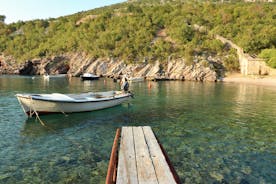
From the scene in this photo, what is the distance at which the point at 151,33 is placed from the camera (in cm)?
10994

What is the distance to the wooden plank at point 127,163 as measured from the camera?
741 centimetres

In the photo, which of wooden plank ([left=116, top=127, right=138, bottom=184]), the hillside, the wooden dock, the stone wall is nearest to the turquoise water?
wooden plank ([left=116, top=127, right=138, bottom=184])

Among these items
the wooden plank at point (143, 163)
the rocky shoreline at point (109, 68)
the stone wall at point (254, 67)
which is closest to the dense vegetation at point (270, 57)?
the stone wall at point (254, 67)

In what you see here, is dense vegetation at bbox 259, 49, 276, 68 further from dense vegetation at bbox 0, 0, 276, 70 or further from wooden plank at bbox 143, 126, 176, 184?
wooden plank at bbox 143, 126, 176, 184

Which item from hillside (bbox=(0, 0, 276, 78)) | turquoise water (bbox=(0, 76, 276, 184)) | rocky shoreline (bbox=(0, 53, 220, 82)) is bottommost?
turquoise water (bbox=(0, 76, 276, 184))

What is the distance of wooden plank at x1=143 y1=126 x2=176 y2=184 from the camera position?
7.42 metres

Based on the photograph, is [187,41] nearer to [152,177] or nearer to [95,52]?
[95,52]

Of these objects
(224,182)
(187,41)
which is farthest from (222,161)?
(187,41)

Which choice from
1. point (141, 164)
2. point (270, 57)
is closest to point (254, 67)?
point (270, 57)

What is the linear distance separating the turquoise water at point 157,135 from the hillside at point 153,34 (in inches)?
2493

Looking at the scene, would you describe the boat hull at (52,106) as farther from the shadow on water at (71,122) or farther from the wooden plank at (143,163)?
the wooden plank at (143,163)

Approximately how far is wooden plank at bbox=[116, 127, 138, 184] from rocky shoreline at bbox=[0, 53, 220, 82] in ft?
214

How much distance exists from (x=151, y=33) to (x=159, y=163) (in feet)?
344

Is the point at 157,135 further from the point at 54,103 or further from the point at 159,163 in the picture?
the point at 159,163
